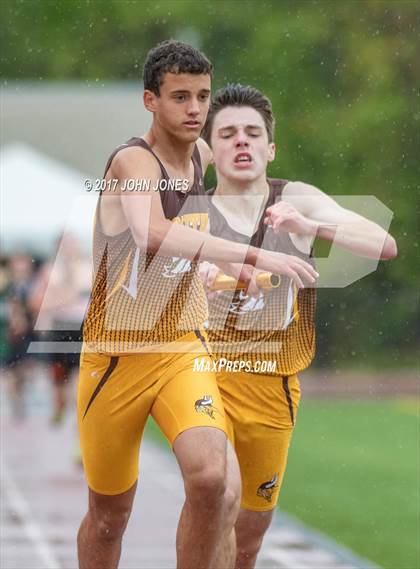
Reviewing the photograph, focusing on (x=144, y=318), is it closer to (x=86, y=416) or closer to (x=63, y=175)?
(x=86, y=416)

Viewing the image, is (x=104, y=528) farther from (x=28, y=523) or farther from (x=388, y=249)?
(x=28, y=523)

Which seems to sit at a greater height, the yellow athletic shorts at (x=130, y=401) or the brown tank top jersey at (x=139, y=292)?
the brown tank top jersey at (x=139, y=292)

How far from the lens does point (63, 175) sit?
17.0 m

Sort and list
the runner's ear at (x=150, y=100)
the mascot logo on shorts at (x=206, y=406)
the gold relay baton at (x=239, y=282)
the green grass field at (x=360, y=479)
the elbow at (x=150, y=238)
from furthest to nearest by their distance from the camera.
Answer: the green grass field at (x=360, y=479)
the gold relay baton at (x=239, y=282)
the runner's ear at (x=150, y=100)
the mascot logo on shorts at (x=206, y=406)
the elbow at (x=150, y=238)

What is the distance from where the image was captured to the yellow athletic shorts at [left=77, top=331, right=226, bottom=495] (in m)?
5.42

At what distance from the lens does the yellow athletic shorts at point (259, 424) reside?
6004mm

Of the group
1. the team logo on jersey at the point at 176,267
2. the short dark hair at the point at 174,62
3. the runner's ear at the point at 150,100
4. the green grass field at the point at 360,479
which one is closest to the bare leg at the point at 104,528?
the team logo on jersey at the point at 176,267

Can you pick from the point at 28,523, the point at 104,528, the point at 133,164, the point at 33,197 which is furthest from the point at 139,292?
the point at 33,197

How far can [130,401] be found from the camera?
217 inches

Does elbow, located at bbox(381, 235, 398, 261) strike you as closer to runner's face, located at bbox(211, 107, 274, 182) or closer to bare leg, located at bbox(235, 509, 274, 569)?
runner's face, located at bbox(211, 107, 274, 182)

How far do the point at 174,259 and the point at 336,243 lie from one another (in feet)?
2.09

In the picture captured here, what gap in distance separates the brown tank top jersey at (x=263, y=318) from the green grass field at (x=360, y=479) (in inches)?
80.6

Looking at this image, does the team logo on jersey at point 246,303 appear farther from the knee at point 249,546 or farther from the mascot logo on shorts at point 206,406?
the knee at point 249,546

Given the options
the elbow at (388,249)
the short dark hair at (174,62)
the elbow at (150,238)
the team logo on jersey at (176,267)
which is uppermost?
the short dark hair at (174,62)
